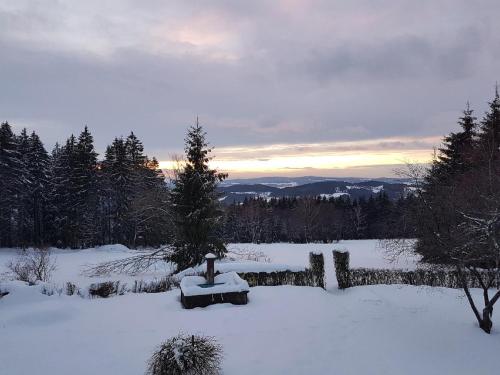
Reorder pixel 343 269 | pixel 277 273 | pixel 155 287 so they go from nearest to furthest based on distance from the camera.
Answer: pixel 155 287
pixel 343 269
pixel 277 273

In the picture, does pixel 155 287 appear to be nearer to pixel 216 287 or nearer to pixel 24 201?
pixel 216 287

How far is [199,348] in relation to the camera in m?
7.63

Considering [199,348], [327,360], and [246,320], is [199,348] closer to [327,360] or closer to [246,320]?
[327,360]

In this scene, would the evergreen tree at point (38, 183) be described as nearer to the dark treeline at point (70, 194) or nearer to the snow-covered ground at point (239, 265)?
the dark treeline at point (70, 194)

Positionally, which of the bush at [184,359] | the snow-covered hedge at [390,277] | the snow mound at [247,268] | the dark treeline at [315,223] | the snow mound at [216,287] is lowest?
the dark treeline at [315,223]

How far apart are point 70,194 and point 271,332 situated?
38615 mm

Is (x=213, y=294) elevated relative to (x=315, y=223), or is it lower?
elevated

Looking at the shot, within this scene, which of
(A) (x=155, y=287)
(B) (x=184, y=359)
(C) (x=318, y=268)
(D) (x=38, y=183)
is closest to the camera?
(B) (x=184, y=359)

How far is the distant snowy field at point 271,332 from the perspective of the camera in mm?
8438

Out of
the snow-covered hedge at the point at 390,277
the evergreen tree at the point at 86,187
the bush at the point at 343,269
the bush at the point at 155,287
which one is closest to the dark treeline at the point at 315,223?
the evergreen tree at the point at 86,187

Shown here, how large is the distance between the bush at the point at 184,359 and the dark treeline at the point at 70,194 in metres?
31.3

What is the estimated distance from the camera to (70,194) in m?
42.8

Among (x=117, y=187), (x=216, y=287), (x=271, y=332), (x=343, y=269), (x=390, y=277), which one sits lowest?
(x=390, y=277)

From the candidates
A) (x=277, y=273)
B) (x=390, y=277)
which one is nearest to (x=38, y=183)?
(x=277, y=273)
